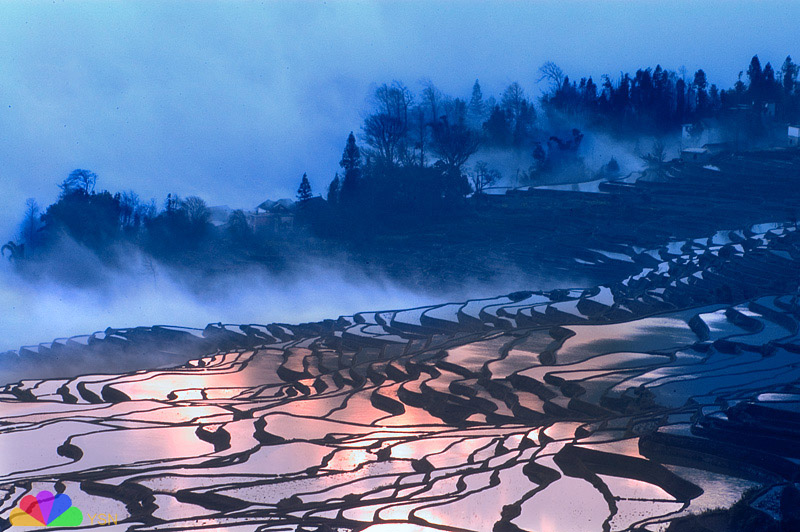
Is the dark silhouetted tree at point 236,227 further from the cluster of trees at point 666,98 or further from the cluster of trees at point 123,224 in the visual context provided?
the cluster of trees at point 666,98

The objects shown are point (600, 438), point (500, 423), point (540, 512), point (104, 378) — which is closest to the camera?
point (540, 512)

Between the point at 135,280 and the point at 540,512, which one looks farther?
the point at 135,280

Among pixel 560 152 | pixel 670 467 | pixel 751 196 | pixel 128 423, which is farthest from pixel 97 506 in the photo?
pixel 751 196

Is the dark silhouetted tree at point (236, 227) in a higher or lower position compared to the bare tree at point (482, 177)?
lower

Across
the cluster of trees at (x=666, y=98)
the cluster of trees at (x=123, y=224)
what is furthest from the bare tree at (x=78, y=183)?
the cluster of trees at (x=666, y=98)

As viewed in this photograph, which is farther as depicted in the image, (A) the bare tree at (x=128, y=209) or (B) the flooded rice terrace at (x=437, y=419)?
(A) the bare tree at (x=128, y=209)

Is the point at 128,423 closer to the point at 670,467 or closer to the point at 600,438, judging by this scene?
the point at 600,438

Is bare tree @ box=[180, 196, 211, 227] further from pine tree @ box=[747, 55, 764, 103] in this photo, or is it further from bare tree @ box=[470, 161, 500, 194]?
pine tree @ box=[747, 55, 764, 103]

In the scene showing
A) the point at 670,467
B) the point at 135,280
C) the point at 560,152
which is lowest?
the point at 670,467
